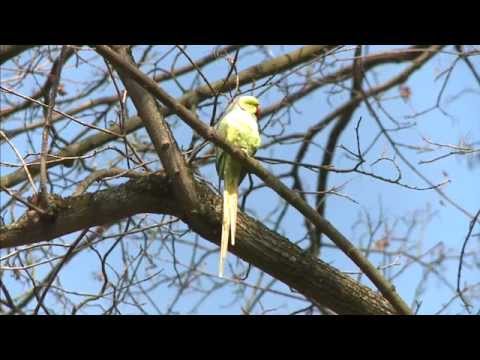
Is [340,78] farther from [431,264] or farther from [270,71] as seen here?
[431,264]

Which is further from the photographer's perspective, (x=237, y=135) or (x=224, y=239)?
(x=237, y=135)

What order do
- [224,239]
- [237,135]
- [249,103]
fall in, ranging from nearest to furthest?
[224,239]
[237,135]
[249,103]

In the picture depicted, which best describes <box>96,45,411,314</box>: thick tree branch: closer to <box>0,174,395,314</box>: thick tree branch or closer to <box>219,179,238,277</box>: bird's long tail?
<box>0,174,395,314</box>: thick tree branch

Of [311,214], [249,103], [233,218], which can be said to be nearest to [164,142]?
[233,218]

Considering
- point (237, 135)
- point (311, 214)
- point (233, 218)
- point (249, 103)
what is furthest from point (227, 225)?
point (249, 103)

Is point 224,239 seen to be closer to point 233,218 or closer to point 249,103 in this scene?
point 233,218

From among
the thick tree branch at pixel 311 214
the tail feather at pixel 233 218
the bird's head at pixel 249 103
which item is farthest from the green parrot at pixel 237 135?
the thick tree branch at pixel 311 214

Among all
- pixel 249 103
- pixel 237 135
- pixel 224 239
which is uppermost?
pixel 249 103

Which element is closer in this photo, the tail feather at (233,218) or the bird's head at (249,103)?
the tail feather at (233,218)

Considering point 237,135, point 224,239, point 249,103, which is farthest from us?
point 249,103

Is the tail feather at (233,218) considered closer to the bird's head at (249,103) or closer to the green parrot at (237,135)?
the green parrot at (237,135)

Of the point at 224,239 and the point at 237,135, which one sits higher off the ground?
the point at 237,135
